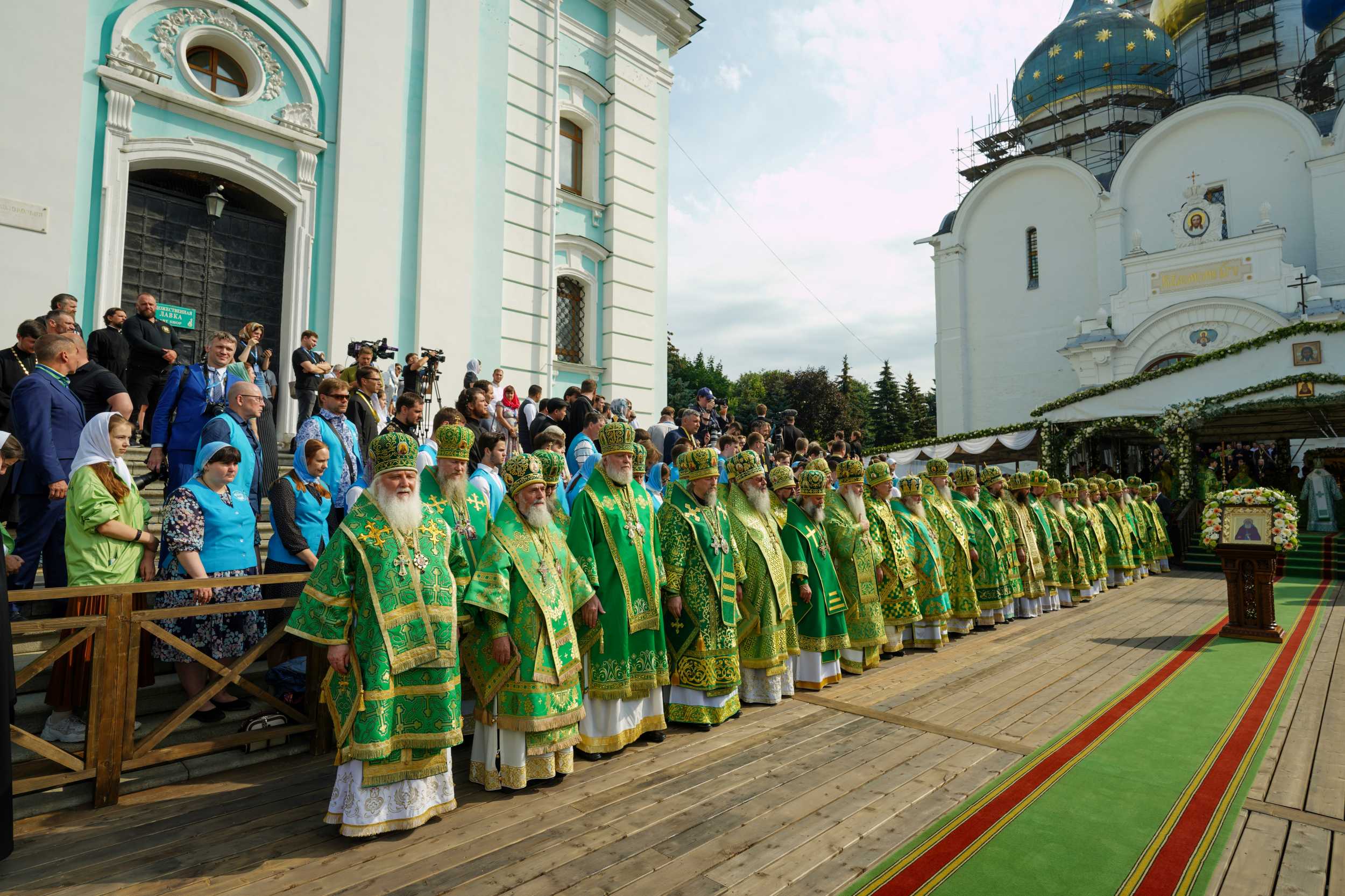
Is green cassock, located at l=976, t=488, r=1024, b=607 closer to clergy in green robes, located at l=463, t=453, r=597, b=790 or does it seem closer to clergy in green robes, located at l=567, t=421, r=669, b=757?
clergy in green robes, located at l=567, t=421, r=669, b=757

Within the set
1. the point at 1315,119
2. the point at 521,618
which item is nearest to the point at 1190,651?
the point at 521,618

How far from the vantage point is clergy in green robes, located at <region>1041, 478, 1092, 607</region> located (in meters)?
11.6

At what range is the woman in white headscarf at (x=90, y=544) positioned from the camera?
409 centimetres

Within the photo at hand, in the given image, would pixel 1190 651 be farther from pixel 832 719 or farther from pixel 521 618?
pixel 521 618

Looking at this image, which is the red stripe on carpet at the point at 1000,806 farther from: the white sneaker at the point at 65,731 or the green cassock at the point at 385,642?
the white sneaker at the point at 65,731

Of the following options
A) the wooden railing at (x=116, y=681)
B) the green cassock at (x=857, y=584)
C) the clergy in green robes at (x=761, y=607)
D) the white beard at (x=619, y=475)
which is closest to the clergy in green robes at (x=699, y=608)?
the clergy in green robes at (x=761, y=607)

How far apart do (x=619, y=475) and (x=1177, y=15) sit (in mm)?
42931

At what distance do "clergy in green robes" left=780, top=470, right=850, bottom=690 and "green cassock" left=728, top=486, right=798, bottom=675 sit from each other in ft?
1.30

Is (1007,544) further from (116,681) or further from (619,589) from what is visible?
(116,681)

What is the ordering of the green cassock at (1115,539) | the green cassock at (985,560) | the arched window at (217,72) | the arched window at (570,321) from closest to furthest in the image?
the green cassock at (985,560) → the arched window at (217,72) → the green cassock at (1115,539) → the arched window at (570,321)

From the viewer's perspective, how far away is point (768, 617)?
5.93 meters

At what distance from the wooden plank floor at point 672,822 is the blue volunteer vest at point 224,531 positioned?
121 centimetres

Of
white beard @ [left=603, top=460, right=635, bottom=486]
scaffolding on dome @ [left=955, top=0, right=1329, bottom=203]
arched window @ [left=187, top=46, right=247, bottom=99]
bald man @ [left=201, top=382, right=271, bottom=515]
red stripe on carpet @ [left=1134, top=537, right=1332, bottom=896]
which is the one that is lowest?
red stripe on carpet @ [left=1134, top=537, right=1332, bottom=896]

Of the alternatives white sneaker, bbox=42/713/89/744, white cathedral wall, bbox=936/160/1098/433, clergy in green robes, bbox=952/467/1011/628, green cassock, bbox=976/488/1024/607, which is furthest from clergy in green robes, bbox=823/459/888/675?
white cathedral wall, bbox=936/160/1098/433
